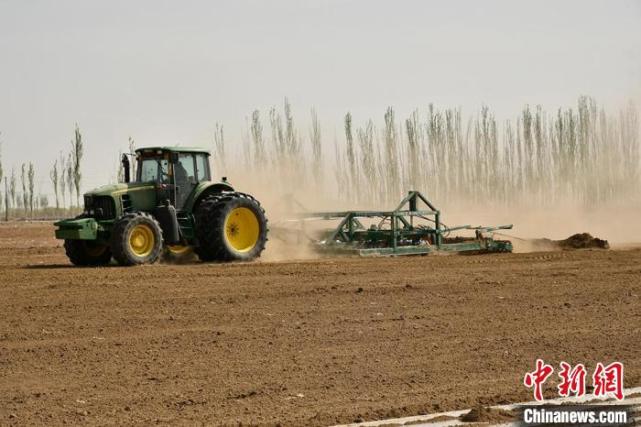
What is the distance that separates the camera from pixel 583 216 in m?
37.4

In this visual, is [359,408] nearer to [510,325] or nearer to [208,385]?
[208,385]

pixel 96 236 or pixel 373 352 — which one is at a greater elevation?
pixel 96 236

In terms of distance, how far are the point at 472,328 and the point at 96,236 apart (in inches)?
361

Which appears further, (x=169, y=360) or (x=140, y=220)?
(x=140, y=220)

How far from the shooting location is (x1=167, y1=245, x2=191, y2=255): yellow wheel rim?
19.7 metres

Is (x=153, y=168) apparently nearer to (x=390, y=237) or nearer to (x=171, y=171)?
(x=171, y=171)

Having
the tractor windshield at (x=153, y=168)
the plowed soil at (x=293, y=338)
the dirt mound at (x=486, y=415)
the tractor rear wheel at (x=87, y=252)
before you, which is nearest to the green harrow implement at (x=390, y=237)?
the plowed soil at (x=293, y=338)

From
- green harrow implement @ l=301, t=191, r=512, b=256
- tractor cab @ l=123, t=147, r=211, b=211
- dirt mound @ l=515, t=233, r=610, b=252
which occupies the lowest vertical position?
dirt mound @ l=515, t=233, r=610, b=252

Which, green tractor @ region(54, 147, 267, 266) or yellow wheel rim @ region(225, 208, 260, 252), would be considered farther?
yellow wheel rim @ region(225, 208, 260, 252)

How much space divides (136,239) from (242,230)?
2459 millimetres

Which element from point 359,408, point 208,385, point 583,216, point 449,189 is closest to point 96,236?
point 208,385

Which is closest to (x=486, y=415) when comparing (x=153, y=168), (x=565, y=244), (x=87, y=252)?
(x=153, y=168)

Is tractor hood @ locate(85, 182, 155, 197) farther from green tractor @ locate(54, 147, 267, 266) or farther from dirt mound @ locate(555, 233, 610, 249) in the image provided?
dirt mound @ locate(555, 233, 610, 249)

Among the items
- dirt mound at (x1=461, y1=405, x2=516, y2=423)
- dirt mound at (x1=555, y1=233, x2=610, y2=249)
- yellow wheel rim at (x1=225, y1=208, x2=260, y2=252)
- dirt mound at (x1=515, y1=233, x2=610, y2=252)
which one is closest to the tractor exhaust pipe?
yellow wheel rim at (x1=225, y1=208, x2=260, y2=252)
